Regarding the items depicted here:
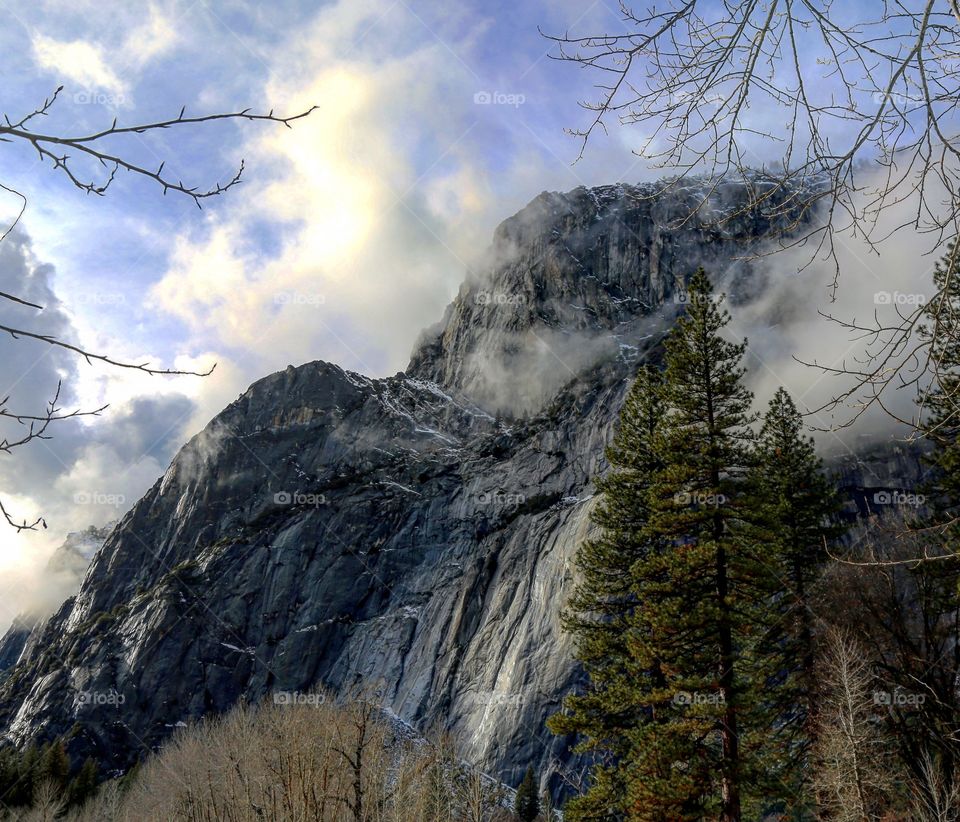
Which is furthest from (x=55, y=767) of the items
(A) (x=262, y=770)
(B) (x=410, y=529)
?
(B) (x=410, y=529)

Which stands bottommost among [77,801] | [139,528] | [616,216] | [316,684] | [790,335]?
[77,801]

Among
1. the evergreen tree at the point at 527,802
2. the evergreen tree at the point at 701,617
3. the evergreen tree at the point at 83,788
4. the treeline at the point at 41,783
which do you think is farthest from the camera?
the evergreen tree at the point at 83,788

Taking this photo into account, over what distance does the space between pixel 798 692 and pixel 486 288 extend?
319 feet

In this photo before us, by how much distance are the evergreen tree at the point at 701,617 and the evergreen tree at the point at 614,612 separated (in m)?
0.74

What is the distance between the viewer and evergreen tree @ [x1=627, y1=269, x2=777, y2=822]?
13047 millimetres

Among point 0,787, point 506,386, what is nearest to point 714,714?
point 0,787

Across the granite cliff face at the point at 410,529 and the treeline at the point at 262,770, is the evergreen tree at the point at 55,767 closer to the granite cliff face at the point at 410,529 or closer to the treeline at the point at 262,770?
the treeline at the point at 262,770

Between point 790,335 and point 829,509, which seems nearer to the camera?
point 829,509

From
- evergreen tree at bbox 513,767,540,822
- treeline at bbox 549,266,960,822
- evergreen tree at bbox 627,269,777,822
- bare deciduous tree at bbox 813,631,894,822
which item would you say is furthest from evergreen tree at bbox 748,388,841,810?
evergreen tree at bbox 513,767,540,822

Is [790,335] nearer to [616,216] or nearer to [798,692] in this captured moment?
[616,216]

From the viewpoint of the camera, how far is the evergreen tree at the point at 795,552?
59.3 ft

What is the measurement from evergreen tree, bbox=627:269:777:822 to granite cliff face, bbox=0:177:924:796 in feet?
115

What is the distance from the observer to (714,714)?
12.9 m

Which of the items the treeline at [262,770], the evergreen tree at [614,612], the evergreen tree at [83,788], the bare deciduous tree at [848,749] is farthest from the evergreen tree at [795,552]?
the evergreen tree at [83,788]
